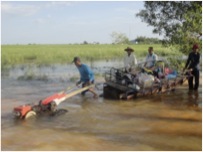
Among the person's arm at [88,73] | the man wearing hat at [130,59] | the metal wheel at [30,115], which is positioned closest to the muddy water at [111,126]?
the metal wheel at [30,115]

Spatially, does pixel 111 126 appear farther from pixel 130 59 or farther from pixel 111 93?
pixel 130 59

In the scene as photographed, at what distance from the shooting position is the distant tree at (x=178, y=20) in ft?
41.3

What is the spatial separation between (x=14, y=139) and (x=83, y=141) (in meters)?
1.41

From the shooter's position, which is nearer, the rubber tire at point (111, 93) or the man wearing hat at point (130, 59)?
the rubber tire at point (111, 93)

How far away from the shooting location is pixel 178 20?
14.0 meters

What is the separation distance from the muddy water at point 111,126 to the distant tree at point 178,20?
292 cm

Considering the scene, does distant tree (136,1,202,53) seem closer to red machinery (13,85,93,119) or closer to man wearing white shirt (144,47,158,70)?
man wearing white shirt (144,47,158,70)

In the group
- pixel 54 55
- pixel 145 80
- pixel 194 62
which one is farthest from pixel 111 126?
pixel 54 55

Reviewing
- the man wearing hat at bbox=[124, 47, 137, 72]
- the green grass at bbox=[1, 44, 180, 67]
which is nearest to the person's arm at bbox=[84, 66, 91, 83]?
the man wearing hat at bbox=[124, 47, 137, 72]

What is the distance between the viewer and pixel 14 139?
6586 mm

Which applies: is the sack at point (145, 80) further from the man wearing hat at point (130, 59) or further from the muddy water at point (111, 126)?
the man wearing hat at point (130, 59)

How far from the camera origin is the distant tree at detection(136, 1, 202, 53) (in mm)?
12594

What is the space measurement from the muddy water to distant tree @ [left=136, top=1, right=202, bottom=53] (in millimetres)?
2923

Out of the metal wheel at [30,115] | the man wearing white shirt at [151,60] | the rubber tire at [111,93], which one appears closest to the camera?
the metal wheel at [30,115]
